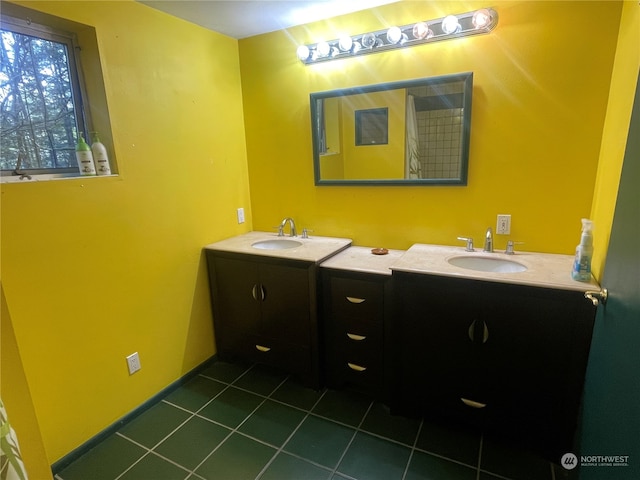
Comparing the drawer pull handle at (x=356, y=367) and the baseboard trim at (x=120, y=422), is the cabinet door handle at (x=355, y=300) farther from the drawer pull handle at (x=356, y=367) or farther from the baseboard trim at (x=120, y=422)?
the baseboard trim at (x=120, y=422)

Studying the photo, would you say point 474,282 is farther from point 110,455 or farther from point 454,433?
point 110,455

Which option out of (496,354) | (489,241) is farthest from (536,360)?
(489,241)

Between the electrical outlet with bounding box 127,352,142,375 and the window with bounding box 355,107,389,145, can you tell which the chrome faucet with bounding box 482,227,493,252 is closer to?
the window with bounding box 355,107,389,145

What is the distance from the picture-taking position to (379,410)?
1.87 m

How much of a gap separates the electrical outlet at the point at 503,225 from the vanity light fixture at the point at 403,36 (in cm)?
94

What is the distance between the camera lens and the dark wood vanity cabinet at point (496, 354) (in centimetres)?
140

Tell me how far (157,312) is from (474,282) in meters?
1.69

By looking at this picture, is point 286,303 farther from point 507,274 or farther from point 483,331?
point 507,274

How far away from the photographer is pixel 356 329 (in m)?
1.87

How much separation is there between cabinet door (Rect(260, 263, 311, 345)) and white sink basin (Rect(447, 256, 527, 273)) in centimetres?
81

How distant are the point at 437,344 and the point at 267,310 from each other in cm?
99

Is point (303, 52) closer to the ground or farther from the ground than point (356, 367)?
farther from the ground

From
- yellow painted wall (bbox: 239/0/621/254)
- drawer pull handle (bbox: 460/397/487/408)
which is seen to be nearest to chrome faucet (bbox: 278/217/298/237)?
yellow painted wall (bbox: 239/0/621/254)

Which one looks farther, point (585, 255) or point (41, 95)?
point (41, 95)
